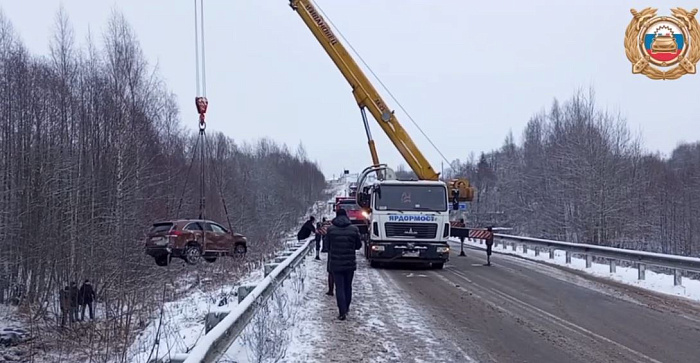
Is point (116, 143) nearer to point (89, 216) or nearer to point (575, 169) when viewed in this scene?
point (89, 216)

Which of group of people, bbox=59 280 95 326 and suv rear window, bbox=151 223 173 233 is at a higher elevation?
suv rear window, bbox=151 223 173 233

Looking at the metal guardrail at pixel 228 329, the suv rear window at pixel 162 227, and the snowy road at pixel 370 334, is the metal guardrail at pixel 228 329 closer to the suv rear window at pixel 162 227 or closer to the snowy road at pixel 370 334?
the snowy road at pixel 370 334

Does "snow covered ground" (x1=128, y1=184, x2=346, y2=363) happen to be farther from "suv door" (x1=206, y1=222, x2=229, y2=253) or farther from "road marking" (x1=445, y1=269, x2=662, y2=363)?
"suv door" (x1=206, y1=222, x2=229, y2=253)

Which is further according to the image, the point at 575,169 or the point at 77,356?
the point at 575,169

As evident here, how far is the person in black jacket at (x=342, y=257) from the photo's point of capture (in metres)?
9.80

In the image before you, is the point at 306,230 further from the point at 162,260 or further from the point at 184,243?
the point at 162,260

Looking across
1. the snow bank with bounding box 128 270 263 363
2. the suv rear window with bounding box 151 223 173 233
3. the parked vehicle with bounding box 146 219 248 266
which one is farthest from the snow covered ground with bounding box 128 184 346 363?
the suv rear window with bounding box 151 223 173 233

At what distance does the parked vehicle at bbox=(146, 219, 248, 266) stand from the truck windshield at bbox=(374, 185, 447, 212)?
21.1ft

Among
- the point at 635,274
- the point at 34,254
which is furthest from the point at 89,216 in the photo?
the point at 635,274

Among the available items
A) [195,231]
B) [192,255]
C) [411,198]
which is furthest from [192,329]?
[195,231]

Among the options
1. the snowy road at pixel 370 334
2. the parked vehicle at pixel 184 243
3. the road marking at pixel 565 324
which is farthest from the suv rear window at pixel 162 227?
the road marking at pixel 565 324

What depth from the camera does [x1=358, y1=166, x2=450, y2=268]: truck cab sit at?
61.4 ft

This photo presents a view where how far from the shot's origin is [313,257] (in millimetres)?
23906

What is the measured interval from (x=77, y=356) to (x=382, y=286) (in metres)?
6.72
